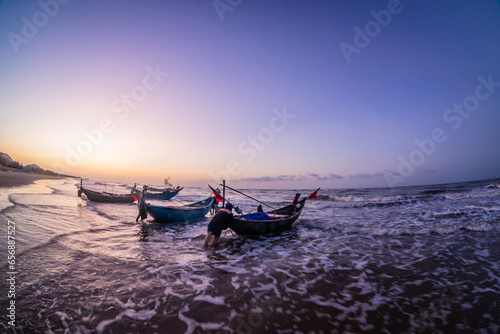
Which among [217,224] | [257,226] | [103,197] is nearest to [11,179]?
[103,197]

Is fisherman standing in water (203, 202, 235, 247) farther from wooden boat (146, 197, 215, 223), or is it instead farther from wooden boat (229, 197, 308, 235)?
wooden boat (146, 197, 215, 223)

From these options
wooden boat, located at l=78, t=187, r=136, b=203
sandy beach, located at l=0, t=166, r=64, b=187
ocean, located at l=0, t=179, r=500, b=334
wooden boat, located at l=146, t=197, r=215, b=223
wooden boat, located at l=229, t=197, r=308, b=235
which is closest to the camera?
ocean, located at l=0, t=179, r=500, b=334

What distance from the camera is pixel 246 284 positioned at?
583cm

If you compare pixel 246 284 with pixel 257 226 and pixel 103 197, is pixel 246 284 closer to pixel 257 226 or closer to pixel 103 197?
pixel 257 226

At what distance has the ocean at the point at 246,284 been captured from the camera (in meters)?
4.16

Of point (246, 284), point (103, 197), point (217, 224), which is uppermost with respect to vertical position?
point (217, 224)

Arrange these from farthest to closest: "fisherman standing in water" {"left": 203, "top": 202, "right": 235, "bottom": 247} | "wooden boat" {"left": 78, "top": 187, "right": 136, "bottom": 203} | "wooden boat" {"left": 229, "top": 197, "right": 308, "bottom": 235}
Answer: "wooden boat" {"left": 78, "top": 187, "right": 136, "bottom": 203} → "wooden boat" {"left": 229, "top": 197, "right": 308, "bottom": 235} → "fisherman standing in water" {"left": 203, "top": 202, "right": 235, "bottom": 247}

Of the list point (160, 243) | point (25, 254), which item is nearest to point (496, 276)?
point (160, 243)

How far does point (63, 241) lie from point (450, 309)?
13173 millimetres

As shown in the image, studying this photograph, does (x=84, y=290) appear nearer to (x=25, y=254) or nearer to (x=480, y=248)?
(x=25, y=254)

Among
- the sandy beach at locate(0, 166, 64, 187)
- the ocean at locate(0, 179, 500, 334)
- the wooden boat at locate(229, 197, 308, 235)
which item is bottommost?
the ocean at locate(0, 179, 500, 334)

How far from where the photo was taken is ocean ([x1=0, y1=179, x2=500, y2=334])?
4164 mm

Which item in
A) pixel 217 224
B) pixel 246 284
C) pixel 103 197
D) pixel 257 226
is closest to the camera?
pixel 246 284

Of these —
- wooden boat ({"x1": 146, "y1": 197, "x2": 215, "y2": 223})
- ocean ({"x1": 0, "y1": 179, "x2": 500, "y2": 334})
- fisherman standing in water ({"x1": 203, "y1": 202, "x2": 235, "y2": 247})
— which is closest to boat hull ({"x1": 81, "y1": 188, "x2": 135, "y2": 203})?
wooden boat ({"x1": 146, "y1": 197, "x2": 215, "y2": 223})
